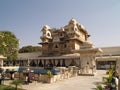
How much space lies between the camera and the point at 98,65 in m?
44.5

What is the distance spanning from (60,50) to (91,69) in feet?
76.5

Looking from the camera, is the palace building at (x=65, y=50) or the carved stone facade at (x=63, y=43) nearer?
the palace building at (x=65, y=50)

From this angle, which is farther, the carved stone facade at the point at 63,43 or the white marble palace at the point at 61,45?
the white marble palace at the point at 61,45

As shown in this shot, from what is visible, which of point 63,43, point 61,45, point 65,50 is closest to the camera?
point 65,50

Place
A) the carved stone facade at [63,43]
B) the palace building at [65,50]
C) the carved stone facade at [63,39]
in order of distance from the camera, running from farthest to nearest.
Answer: the carved stone facade at [63,39], the carved stone facade at [63,43], the palace building at [65,50]

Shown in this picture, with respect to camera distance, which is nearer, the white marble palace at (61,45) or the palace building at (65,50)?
the palace building at (65,50)

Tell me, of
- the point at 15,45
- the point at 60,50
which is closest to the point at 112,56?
the point at 60,50

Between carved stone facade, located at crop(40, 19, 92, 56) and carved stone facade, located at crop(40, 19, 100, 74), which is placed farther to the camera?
carved stone facade, located at crop(40, 19, 92, 56)

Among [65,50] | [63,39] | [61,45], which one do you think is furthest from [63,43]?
[65,50]

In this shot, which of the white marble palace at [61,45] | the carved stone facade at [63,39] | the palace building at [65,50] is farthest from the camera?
the carved stone facade at [63,39]

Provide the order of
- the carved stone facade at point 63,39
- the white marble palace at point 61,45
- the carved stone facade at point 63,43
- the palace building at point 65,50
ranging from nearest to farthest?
1. the palace building at point 65,50
2. the carved stone facade at point 63,43
3. the white marble palace at point 61,45
4. the carved stone facade at point 63,39

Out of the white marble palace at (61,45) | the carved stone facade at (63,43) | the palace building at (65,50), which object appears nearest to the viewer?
the palace building at (65,50)

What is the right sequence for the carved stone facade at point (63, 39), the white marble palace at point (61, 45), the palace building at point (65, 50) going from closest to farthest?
the palace building at point (65, 50) < the white marble palace at point (61, 45) < the carved stone facade at point (63, 39)

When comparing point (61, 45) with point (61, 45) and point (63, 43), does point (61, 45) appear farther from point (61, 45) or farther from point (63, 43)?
point (63, 43)
